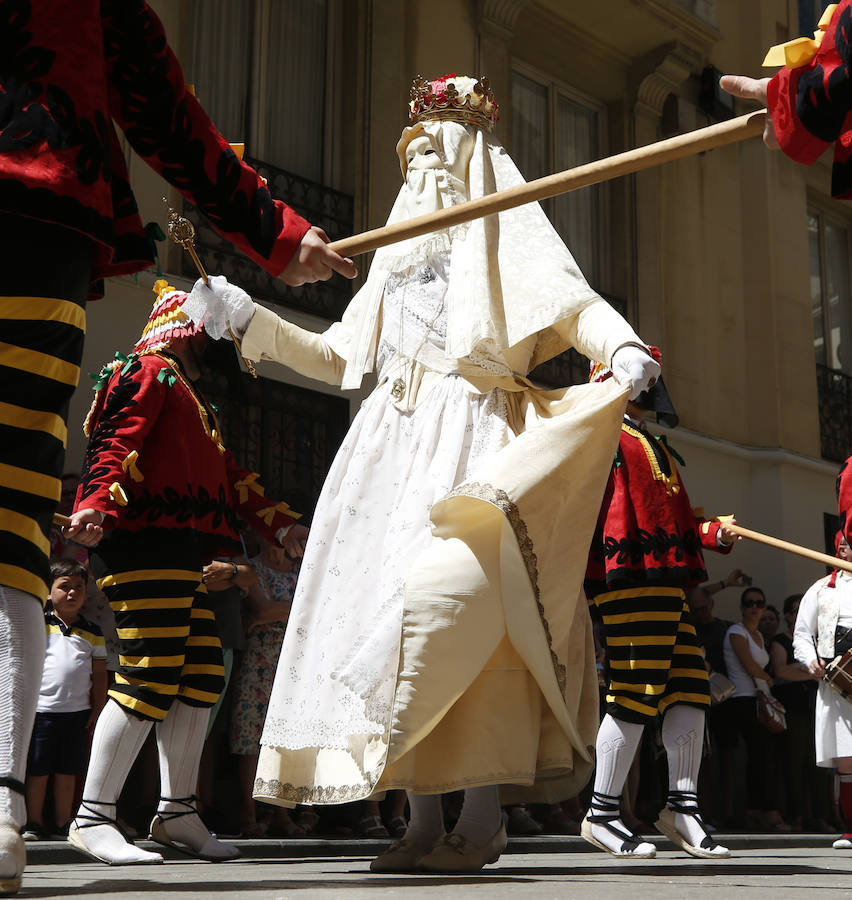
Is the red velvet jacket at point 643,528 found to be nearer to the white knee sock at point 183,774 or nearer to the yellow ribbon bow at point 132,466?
the white knee sock at point 183,774

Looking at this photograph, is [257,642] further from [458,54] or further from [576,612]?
[458,54]

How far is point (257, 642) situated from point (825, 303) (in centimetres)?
1115

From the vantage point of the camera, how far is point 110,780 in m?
4.34

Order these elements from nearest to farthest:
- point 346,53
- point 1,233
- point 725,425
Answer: point 1,233, point 346,53, point 725,425

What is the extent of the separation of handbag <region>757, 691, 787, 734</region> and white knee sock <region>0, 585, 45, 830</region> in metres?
7.99

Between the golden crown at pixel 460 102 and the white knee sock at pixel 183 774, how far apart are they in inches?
91.7

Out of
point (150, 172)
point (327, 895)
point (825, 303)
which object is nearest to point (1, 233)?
point (327, 895)

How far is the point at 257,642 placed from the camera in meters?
7.14

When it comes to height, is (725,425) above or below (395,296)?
above

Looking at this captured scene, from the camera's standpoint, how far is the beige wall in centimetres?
1332

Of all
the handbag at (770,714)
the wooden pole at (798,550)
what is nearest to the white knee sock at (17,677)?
the wooden pole at (798,550)

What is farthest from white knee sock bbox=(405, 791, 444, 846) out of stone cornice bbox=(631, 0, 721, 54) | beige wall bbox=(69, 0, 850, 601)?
stone cornice bbox=(631, 0, 721, 54)

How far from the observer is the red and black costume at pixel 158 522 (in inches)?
176

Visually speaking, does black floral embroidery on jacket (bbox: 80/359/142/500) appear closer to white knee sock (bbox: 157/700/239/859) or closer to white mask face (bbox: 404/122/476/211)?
white knee sock (bbox: 157/700/239/859)
